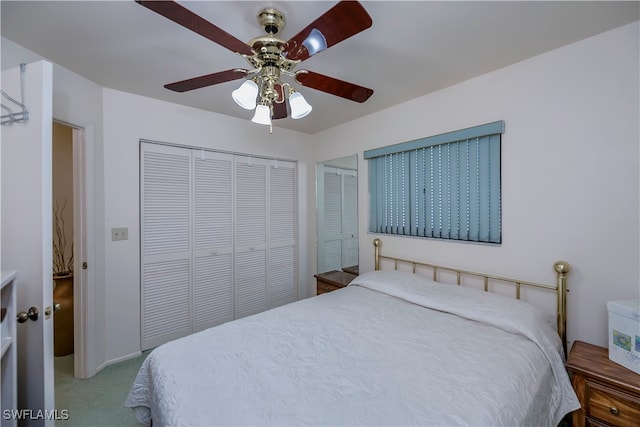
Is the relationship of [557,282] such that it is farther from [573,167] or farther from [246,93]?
[246,93]

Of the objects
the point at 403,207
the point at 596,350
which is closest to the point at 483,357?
the point at 596,350

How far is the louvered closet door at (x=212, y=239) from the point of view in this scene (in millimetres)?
2883

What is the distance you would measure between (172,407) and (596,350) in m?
2.13

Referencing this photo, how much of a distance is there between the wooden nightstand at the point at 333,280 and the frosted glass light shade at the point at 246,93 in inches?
79.4

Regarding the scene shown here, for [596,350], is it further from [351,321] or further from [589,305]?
[351,321]

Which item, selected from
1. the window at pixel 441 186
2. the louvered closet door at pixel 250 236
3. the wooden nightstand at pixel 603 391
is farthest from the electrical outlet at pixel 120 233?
the wooden nightstand at pixel 603 391

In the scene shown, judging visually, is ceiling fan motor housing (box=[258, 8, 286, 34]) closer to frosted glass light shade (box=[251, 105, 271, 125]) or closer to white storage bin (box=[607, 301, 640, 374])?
frosted glass light shade (box=[251, 105, 271, 125])

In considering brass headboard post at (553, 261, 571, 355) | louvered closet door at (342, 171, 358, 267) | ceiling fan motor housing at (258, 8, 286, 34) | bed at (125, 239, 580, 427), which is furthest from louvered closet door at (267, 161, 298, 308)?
brass headboard post at (553, 261, 571, 355)

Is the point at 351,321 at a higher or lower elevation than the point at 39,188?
lower

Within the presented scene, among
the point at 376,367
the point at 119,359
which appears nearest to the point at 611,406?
the point at 376,367

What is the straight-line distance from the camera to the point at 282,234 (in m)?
3.55

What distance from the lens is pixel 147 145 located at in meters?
2.60

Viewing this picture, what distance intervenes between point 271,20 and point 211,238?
221cm

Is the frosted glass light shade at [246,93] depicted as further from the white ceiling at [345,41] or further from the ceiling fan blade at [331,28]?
the white ceiling at [345,41]
